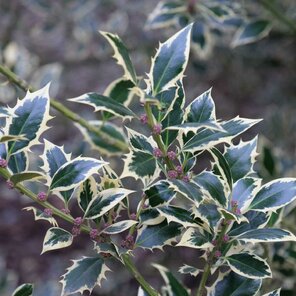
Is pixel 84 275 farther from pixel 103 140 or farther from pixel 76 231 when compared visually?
pixel 103 140

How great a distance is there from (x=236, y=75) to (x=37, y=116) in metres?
2.55

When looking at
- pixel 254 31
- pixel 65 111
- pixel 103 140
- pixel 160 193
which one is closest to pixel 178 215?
pixel 160 193

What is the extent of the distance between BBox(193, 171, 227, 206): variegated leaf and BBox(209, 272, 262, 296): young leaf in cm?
18

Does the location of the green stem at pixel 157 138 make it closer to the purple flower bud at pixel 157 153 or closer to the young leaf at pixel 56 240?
the purple flower bud at pixel 157 153

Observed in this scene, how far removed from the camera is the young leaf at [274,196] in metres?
1.01

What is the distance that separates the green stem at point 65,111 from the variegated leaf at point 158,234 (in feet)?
1.44

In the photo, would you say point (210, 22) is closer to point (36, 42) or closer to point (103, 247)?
point (103, 247)

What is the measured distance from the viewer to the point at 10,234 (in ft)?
11.4

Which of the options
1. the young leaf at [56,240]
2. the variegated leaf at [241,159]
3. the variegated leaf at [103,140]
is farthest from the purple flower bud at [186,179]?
the variegated leaf at [103,140]

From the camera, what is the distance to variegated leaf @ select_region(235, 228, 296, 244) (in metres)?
0.97

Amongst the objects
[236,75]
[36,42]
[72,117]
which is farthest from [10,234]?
[72,117]

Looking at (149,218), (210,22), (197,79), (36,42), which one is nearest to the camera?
(149,218)

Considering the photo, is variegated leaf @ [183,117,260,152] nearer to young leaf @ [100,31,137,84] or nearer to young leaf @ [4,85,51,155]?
young leaf @ [100,31,137,84]

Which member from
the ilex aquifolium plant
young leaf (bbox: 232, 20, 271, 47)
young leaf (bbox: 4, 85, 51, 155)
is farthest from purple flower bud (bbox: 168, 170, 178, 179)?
young leaf (bbox: 232, 20, 271, 47)
